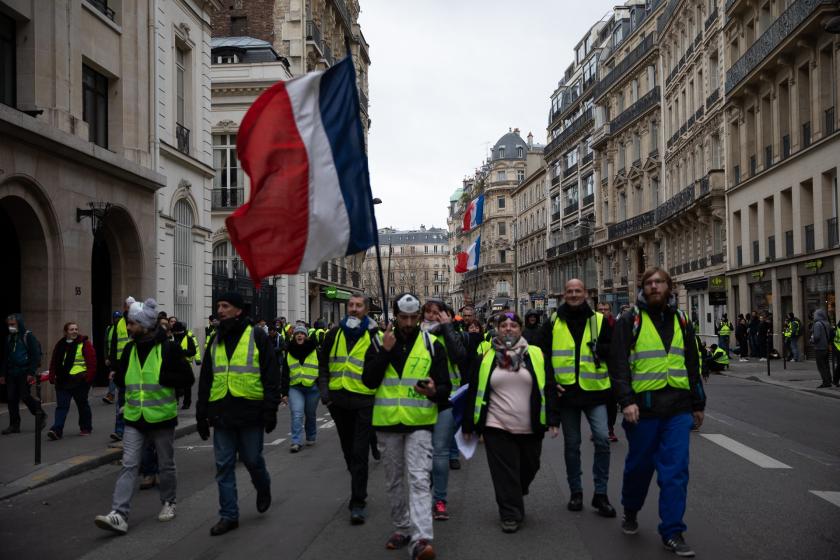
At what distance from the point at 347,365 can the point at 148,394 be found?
69.2 inches

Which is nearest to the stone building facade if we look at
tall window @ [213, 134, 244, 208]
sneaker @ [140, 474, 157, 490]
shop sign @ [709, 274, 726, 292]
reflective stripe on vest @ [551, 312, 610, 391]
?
sneaker @ [140, 474, 157, 490]

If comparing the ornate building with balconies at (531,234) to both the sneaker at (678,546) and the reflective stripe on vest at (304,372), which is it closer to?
the reflective stripe on vest at (304,372)

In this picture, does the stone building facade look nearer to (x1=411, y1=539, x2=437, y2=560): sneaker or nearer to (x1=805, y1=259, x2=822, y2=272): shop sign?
(x1=411, y1=539, x2=437, y2=560): sneaker

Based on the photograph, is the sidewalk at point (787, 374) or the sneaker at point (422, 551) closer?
the sneaker at point (422, 551)

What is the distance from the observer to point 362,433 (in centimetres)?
696

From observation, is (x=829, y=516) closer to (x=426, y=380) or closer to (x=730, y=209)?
(x=426, y=380)

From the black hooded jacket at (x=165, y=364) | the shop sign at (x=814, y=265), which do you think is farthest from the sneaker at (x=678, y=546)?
the shop sign at (x=814, y=265)

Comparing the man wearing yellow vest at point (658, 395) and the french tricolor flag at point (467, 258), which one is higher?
the french tricolor flag at point (467, 258)

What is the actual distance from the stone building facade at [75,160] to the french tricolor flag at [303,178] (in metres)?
9.69

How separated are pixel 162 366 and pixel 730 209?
3356 centimetres

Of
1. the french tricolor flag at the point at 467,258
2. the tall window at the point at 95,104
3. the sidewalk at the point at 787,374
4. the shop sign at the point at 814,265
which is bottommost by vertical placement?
the sidewalk at the point at 787,374

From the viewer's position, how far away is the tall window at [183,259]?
2345cm

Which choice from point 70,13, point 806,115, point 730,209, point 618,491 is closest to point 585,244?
point 730,209

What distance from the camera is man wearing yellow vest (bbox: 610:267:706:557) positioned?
5906 mm
